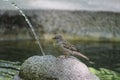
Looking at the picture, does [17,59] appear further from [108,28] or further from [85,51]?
[108,28]

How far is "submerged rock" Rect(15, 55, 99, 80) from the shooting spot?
739cm

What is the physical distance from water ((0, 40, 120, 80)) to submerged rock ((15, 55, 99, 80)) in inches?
63.1

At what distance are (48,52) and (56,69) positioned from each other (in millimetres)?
3487

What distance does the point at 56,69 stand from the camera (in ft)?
24.3

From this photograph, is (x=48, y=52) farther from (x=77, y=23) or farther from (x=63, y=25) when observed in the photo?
(x=77, y=23)

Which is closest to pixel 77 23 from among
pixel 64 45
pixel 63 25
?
pixel 63 25

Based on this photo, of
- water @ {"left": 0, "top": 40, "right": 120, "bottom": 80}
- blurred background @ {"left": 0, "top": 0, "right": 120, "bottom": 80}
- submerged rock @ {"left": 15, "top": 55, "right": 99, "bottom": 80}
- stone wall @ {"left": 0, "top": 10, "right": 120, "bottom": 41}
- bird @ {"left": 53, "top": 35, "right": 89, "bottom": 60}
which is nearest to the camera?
bird @ {"left": 53, "top": 35, "right": 89, "bottom": 60}

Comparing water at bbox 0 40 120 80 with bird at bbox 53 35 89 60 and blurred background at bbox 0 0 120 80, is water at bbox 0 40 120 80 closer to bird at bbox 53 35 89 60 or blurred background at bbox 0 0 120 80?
blurred background at bbox 0 0 120 80

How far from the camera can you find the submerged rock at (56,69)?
7391 millimetres

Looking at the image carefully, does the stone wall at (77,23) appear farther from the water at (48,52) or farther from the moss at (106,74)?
the moss at (106,74)

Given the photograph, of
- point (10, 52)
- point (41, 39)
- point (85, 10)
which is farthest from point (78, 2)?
point (10, 52)

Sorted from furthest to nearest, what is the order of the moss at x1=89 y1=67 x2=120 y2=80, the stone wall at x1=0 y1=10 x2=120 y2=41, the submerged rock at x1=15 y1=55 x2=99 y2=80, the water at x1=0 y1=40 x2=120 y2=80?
the stone wall at x1=0 y1=10 x2=120 y2=41 → the water at x1=0 y1=40 x2=120 y2=80 → the moss at x1=89 y1=67 x2=120 y2=80 → the submerged rock at x1=15 y1=55 x2=99 y2=80

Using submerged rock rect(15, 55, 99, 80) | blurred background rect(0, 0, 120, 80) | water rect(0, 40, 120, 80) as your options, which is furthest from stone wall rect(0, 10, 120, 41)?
submerged rock rect(15, 55, 99, 80)

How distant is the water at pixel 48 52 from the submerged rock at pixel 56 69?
160cm
